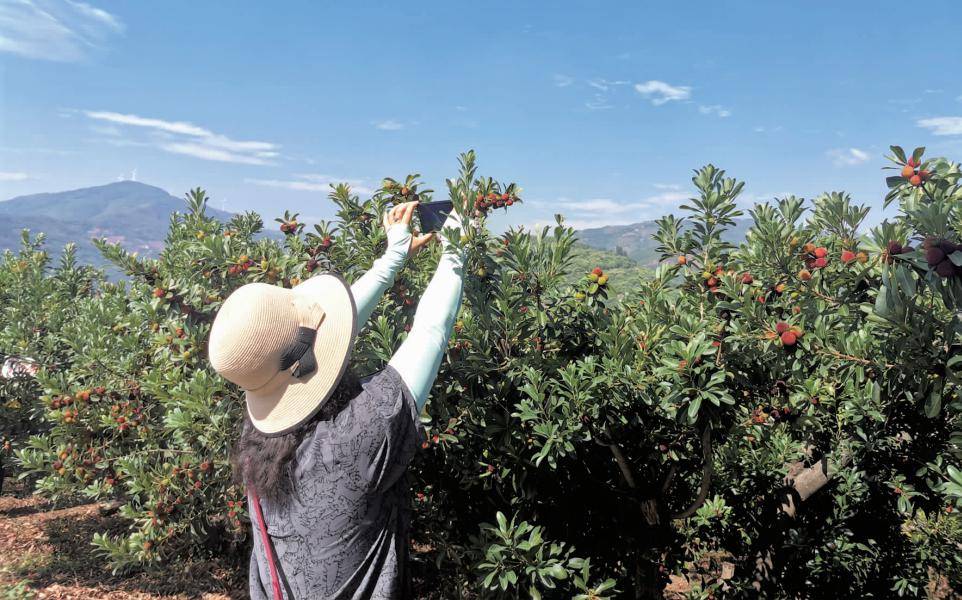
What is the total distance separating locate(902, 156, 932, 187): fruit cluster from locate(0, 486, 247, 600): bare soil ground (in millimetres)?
6679

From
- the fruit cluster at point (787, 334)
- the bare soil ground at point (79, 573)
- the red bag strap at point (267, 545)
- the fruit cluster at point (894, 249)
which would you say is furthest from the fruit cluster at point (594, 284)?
the bare soil ground at point (79, 573)

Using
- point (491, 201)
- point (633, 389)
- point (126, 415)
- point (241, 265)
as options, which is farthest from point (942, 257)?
point (126, 415)

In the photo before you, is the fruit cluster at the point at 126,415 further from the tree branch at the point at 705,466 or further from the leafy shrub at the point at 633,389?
the tree branch at the point at 705,466

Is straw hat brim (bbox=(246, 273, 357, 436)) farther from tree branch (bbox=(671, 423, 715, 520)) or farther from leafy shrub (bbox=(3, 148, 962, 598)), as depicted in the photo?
tree branch (bbox=(671, 423, 715, 520))

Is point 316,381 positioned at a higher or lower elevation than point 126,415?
higher

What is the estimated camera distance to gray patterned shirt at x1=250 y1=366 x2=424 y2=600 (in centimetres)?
165

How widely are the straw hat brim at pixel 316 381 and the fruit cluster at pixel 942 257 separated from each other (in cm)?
170

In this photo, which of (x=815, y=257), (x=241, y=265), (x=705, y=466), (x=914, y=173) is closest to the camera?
(x=914, y=173)

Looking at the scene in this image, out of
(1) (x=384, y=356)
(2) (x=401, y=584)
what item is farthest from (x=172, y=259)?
(2) (x=401, y=584)

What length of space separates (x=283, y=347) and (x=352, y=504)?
0.49 metres

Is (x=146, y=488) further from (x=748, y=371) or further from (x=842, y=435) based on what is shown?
(x=842, y=435)

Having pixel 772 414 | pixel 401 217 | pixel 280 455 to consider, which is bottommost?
pixel 772 414

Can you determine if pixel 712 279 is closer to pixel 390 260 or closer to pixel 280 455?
pixel 390 260

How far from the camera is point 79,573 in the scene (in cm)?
696
